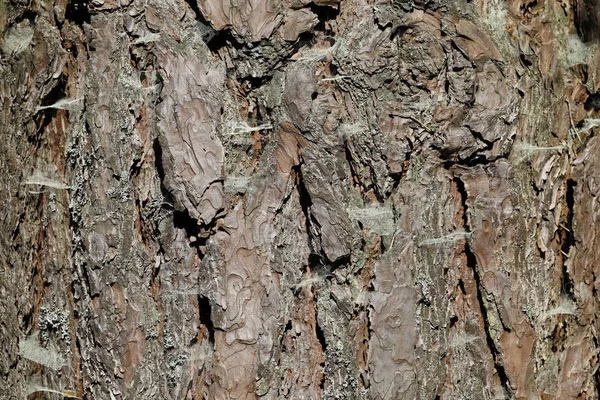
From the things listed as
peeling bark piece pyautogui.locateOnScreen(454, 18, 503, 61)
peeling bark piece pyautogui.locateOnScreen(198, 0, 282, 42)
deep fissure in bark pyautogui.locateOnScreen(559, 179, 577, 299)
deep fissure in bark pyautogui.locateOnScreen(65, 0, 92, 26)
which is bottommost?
deep fissure in bark pyautogui.locateOnScreen(559, 179, 577, 299)

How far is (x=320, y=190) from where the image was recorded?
1.69 metres

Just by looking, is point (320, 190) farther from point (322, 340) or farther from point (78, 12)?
point (78, 12)

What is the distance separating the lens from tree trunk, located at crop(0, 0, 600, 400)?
168cm

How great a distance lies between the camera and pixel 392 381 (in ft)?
5.65

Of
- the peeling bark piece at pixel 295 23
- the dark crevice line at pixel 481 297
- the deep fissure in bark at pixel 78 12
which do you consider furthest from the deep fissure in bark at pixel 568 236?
the deep fissure in bark at pixel 78 12

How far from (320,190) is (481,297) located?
0.41 m

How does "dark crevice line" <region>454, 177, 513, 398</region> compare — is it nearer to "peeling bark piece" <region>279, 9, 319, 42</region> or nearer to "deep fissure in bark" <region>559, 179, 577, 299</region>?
"deep fissure in bark" <region>559, 179, 577, 299</region>

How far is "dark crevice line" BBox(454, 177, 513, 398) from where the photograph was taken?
1.75 m

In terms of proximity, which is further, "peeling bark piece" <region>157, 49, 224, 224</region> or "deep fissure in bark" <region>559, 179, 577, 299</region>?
"deep fissure in bark" <region>559, 179, 577, 299</region>

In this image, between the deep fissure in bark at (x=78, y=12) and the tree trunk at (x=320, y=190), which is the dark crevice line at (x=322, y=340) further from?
the deep fissure in bark at (x=78, y=12)

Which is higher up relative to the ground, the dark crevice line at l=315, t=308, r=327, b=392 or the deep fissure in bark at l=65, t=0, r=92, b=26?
the deep fissure in bark at l=65, t=0, r=92, b=26

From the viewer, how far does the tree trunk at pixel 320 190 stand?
66.0 inches

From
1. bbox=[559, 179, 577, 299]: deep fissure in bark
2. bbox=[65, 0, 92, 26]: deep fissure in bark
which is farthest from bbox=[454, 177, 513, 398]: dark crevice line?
bbox=[65, 0, 92, 26]: deep fissure in bark

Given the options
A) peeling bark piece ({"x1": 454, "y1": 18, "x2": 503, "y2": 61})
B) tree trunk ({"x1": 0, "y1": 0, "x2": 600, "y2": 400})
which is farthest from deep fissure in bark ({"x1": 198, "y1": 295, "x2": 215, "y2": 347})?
peeling bark piece ({"x1": 454, "y1": 18, "x2": 503, "y2": 61})
